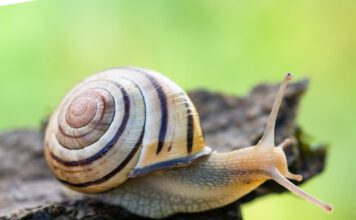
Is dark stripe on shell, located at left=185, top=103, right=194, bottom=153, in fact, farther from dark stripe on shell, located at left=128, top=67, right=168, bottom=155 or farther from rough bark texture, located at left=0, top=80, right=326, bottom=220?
rough bark texture, located at left=0, top=80, right=326, bottom=220

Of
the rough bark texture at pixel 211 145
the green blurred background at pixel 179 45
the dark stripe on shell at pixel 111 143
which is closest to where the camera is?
the dark stripe on shell at pixel 111 143

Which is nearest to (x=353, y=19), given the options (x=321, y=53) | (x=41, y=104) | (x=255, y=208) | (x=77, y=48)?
(x=321, y=53)

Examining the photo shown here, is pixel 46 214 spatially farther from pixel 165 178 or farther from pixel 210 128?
pixel 210 128

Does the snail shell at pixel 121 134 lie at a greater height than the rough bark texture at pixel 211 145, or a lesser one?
greater

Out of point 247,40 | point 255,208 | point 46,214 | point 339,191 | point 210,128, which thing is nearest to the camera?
point 46,214

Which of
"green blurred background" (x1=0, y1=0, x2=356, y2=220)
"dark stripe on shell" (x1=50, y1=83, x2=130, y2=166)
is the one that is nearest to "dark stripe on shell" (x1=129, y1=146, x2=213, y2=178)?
"dark stripe on shell" (x1=50, y1=83, x2=130, y2=166)

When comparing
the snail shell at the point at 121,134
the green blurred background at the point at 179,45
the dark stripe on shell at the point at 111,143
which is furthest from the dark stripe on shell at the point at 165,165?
the green blurred background at the point at 179,45

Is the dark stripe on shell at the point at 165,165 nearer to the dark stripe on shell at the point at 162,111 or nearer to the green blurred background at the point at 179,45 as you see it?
the dark stripe on shell at the point at 162,111
